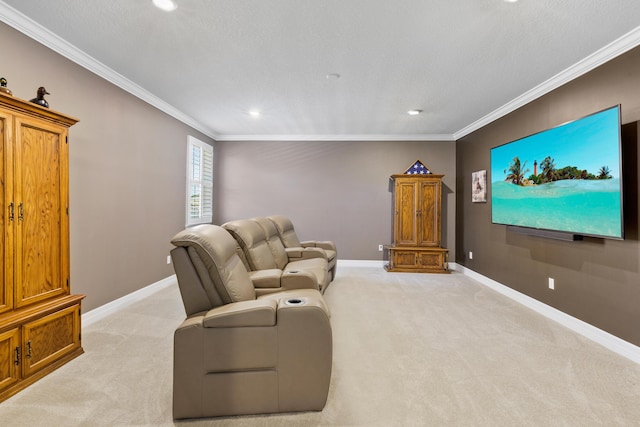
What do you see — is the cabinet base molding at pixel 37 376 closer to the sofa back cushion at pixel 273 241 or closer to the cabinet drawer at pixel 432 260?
the sofa back cushion at pixel 273 241

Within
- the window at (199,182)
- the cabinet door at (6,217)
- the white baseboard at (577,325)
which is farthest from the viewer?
the window at (199,182)

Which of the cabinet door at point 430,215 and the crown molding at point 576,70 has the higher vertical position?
the crown molding at point 576,70

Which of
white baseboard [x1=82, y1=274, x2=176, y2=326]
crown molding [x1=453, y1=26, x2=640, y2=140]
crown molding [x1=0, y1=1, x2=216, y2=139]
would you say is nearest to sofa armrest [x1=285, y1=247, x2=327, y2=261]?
white baseboard [x1=82, y1=274, x2=176, y2=326]

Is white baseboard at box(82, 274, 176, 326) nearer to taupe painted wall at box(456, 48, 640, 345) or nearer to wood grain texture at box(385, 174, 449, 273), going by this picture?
wood grain texture at box(385, 174, 449, 273)

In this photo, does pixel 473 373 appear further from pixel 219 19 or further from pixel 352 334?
pixel 219 19

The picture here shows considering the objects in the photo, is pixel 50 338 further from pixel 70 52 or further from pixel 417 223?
pixel 417 223

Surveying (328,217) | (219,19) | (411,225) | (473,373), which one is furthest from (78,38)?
(411,225)

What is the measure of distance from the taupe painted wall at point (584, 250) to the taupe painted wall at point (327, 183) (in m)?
1.69

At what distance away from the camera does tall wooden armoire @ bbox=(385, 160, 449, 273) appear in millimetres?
5625

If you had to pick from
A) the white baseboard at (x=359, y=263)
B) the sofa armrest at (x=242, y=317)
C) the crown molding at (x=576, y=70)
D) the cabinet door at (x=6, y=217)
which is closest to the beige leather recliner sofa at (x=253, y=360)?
the sofa armrest at (x=242, y=317)

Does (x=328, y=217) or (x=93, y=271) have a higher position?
(x=328, y=217)

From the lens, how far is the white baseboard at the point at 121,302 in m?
3.10

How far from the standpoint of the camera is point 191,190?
5.31 m

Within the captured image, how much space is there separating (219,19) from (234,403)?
101 inches
